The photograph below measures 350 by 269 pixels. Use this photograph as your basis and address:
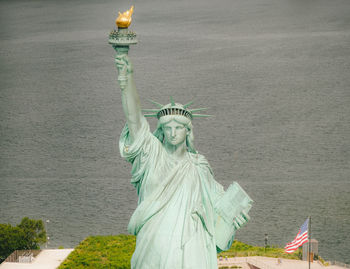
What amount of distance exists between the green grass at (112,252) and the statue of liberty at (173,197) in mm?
14929

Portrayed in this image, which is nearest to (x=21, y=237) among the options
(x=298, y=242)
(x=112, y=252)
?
(x=112, y=252)

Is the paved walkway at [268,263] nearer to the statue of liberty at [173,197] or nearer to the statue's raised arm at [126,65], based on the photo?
the statue of liberty at [173,197]

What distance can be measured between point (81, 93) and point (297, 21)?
12062 mm

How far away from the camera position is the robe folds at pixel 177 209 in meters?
6.80

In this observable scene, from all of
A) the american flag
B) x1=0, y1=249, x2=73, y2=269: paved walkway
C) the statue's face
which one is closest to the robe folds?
the statue's face

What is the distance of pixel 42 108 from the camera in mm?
37062

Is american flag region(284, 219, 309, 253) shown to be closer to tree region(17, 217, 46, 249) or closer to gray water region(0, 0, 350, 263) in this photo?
gray water region(0, 0, 350, 263)

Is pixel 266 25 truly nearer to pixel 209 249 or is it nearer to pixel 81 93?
pixel 81 93

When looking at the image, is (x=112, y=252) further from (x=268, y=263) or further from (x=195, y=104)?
(x=195, y=104)

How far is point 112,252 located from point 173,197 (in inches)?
672

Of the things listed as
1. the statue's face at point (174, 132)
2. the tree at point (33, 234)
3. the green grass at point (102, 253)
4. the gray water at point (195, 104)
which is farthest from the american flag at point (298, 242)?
the statue's face at point (174, 132)

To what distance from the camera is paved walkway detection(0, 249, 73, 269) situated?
2303cm

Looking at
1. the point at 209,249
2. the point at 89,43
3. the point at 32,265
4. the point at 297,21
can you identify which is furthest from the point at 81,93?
the point at 209,249

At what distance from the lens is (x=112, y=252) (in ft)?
77.8
